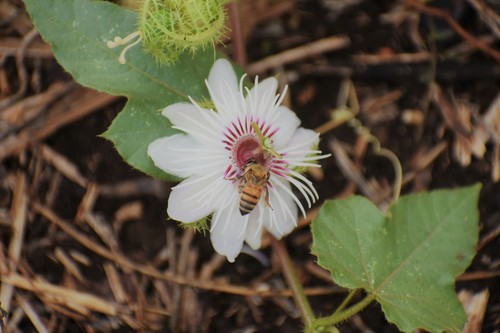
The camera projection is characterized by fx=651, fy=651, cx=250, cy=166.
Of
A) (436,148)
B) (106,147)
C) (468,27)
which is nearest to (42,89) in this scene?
(106,147)

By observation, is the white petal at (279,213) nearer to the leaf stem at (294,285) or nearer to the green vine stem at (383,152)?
the leaf stem at (294,285)

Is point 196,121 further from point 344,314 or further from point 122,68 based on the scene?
point 344,314

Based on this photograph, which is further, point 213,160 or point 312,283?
point 312,283

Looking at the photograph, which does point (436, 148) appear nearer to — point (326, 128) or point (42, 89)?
point (326, 128)

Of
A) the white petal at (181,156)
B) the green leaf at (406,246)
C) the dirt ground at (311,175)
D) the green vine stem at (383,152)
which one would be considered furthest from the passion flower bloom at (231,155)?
the green vine stem at (383,152)

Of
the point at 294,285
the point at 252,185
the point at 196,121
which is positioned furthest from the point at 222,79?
the point at 294,285
